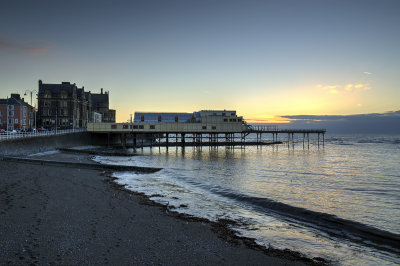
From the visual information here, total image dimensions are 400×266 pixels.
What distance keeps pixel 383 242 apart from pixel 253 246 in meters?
5.94

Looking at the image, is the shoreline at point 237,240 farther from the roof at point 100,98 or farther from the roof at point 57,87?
the roof at point 100,98

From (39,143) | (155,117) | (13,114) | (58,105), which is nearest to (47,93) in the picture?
(58,105)

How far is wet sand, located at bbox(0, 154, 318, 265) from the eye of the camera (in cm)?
842

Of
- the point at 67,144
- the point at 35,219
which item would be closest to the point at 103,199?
the point at 35,219

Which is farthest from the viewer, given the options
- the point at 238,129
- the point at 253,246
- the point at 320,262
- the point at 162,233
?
the point at 238,129

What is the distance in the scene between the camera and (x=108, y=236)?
1018cm

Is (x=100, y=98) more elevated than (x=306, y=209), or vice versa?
(x=100, y=98)

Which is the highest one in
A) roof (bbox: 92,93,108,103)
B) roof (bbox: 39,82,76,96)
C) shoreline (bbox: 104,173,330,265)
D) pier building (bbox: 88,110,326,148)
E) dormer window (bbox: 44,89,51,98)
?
roof (bbox: 92,93,108,103)

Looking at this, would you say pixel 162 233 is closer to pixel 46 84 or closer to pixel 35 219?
pixel 35 219

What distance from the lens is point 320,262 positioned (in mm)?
9258

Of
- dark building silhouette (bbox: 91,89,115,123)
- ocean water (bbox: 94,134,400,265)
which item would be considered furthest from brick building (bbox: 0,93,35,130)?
ocean water (bbox: 94,134,400,265)

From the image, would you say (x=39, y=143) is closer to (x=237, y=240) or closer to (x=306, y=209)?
(x=306, y=209)

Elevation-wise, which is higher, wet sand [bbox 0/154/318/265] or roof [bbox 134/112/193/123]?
roof [bbox 134/112/193/123]

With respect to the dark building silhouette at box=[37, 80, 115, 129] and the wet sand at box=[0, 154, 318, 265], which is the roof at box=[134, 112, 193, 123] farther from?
the wet sand at box=[0, 154, 318, 265]
